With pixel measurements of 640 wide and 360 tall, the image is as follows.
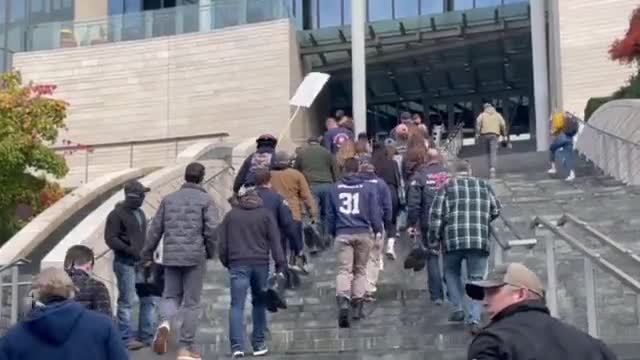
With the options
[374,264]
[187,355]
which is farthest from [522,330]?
[374,264]

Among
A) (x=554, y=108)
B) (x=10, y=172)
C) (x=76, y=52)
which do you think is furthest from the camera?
(x=76, y=52)

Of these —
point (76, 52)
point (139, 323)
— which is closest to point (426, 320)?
point (139, 323)

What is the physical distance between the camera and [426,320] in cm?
1106

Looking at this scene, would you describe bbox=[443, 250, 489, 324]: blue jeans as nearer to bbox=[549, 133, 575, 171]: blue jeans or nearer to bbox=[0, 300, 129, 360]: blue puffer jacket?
bbox=[0, 300, 129, 360]: blue puffer jacket

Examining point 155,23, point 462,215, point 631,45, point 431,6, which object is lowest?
point 462,215

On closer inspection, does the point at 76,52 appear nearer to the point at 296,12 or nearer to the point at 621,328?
A: the point at 296,12

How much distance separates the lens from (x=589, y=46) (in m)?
31.7

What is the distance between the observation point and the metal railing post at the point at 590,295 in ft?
29.7

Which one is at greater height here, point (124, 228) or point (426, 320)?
point (124, 228)

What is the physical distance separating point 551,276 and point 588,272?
0.74 m

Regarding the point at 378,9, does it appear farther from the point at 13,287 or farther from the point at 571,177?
the point at 13,287

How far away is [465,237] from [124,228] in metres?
3.10

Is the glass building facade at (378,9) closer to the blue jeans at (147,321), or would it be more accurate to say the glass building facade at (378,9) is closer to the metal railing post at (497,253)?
the metal railing post at (497,253)

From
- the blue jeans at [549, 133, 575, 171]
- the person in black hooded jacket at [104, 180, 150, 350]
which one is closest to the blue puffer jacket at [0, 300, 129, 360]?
the person in black hooded jacket at [104, 180, 150, 350]
